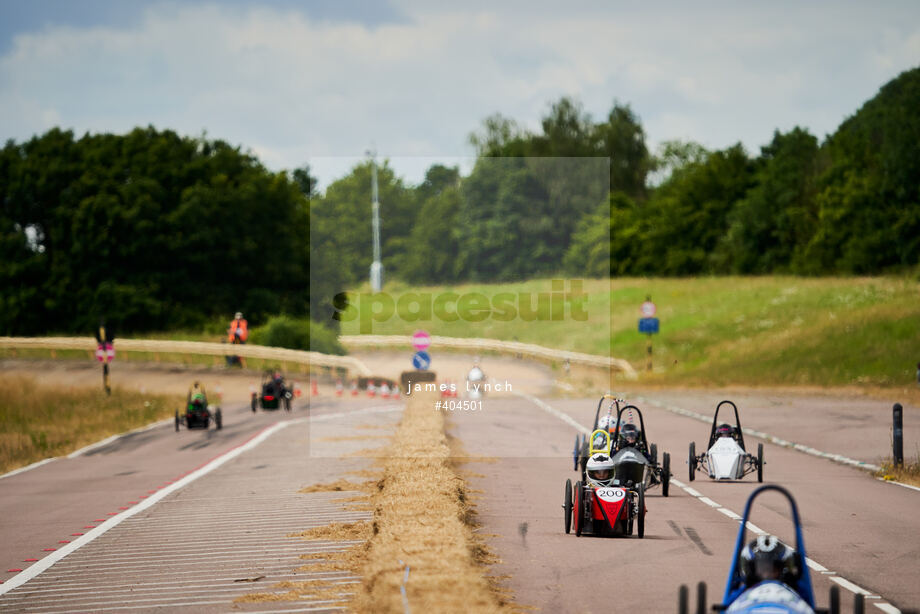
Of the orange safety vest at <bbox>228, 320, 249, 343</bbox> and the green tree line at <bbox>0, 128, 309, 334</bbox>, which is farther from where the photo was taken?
the green tree line at <bbox>0, 128, 309, 334</bbox>

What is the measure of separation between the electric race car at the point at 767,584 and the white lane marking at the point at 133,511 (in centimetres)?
738

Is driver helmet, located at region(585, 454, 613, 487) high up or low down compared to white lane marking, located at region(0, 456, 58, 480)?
up

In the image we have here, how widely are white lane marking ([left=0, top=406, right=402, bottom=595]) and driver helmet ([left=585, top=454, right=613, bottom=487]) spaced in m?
6.34

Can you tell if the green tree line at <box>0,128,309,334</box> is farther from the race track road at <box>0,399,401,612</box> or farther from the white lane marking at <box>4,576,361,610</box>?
the white lane marking at <box>4,576,361,610</box>

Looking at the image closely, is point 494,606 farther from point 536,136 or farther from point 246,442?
point 536,136

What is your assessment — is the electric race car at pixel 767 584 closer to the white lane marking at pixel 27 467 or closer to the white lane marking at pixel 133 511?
the white lane marking at pixel 133 511

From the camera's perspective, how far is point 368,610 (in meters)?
8.09

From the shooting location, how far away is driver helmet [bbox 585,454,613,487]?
41.3ft

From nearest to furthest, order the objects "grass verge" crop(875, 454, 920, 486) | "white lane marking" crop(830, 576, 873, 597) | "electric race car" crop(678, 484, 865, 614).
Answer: "electric race car" crop(678, 484, 865, 614)
"white lane marking" crop(830, 576, 873, 597)
"grass verge" crop(875, 454, 920, 486)

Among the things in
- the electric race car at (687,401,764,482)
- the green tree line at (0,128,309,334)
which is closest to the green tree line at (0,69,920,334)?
the green tree line at (0,128,309,334)

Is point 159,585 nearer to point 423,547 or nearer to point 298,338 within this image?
point 423,547

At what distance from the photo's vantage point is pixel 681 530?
13.3 m

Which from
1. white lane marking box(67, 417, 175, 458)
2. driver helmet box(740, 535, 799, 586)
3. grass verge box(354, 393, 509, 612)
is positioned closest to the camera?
driver helmet box(740, 535, 799, 586)

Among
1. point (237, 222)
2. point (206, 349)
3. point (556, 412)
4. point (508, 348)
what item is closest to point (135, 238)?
point (237, 222)
